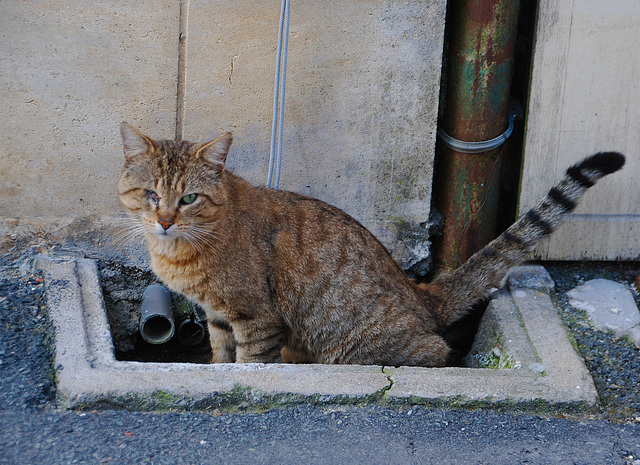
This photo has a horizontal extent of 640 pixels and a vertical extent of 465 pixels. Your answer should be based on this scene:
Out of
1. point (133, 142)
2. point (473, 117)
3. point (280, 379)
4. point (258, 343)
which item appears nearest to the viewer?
point (280, 379)

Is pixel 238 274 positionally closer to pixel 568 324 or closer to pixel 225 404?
pixel 225 404

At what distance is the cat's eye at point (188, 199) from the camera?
11.2ft

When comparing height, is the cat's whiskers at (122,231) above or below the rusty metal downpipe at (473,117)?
below

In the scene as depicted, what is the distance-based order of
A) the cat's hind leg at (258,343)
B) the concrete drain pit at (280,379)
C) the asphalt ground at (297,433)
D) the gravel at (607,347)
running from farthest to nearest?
1. the cat's hind leg at (258,343)
2. the gravel at (607,347)
3. the concrete drain pit at (280,379)
4. the asphalt ground at (297,433)

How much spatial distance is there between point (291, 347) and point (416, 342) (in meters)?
0.74

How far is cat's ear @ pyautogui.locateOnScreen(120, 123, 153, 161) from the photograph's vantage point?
3377mm

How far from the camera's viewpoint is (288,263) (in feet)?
11.9

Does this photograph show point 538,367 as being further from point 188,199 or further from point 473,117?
point 188,199

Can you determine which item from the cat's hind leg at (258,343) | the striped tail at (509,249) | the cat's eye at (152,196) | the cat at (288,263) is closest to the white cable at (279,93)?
the cat at (288,263)

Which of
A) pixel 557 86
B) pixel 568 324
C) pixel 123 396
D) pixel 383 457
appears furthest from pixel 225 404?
pixel 557 86

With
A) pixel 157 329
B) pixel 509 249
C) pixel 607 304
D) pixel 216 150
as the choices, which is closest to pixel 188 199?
pixel 216 150

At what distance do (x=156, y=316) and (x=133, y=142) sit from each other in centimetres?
124

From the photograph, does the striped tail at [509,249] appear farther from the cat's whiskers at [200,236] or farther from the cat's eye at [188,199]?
the cat's eye at [188,199]

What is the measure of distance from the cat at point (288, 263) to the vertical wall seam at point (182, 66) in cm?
62
